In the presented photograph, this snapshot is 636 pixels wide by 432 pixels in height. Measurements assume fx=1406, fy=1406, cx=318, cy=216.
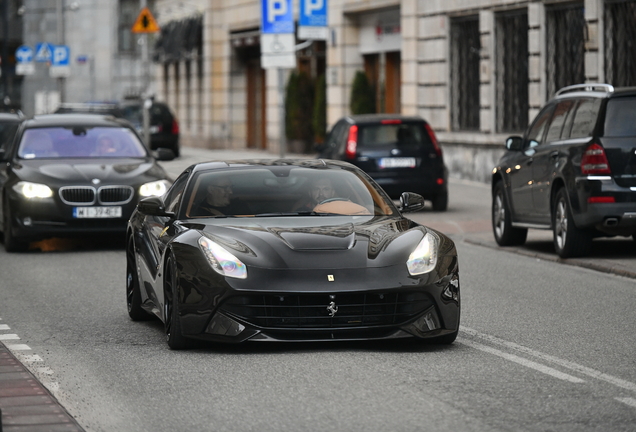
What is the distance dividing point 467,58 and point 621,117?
16901mm

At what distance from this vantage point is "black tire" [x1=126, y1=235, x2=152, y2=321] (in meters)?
10.3

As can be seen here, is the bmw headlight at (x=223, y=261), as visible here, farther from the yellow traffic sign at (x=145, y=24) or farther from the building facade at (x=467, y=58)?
the yellow traffic sign at (x=145, y=24)

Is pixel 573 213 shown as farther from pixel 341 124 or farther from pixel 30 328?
pixel 341 124

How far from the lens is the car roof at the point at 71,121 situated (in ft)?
57.6

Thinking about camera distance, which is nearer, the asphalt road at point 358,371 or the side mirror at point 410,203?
the asphalt road at point 358,371

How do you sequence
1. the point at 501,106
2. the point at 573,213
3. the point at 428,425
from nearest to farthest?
1. the point at 428,425
2. the point at 573,213
3. the point at 501,106

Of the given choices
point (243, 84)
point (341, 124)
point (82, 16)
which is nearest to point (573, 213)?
point (341, 124)

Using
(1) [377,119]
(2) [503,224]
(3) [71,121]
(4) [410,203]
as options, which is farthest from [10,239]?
(1) [377,119]

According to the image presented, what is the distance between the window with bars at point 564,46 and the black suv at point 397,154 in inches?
182

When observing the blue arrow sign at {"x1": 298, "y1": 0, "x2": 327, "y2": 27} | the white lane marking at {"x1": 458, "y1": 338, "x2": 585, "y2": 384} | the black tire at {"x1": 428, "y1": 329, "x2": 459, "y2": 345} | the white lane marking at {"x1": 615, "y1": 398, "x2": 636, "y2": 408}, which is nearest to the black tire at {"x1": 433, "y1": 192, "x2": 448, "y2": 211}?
the blue arrow sign at {"x1": 298, "y1": 0, "x2": 327, "y2": 27}

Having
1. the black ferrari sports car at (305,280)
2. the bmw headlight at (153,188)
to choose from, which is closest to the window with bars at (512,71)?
the bmw headlight at (153,188)

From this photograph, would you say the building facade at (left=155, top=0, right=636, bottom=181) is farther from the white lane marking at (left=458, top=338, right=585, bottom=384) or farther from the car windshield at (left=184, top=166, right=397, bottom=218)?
the white lane marking at (left=458, top=338, right=585, bottom=384)

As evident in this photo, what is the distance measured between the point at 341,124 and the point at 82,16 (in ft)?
202

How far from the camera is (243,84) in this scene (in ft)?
160
